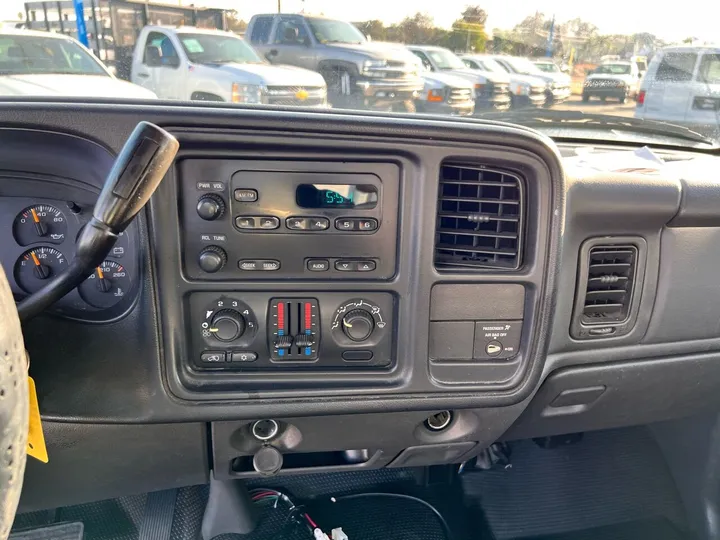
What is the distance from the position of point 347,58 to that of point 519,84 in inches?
22.8

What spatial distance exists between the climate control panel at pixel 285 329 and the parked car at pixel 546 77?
3.44 ft

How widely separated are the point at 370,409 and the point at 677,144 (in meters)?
1.43

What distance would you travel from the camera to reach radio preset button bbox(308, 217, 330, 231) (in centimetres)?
125

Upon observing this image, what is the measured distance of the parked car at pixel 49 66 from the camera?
1.75 metres

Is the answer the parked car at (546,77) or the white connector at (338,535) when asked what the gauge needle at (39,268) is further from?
the parked car at (546,77)

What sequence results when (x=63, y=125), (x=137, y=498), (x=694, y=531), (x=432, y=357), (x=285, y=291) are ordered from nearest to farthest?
(x=63, y=125) → (x=285, y=291) → (x=432, y=357) → (x=137, y=498) → (x=694, y=531)

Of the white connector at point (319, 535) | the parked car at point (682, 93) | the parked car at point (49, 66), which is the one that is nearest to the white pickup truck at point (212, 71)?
the parked car at point (49, 66)

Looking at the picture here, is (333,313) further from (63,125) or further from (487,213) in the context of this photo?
(63,125)

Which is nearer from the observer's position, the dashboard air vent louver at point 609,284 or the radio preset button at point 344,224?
the radio preset button at point 344,224

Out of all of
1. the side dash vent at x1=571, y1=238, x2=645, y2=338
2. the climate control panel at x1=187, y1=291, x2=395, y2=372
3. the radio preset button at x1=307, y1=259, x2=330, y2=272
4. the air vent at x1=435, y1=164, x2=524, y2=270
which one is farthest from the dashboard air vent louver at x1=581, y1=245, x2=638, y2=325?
the radio preset button at x1=307, y1=259, x2=330, y2=272

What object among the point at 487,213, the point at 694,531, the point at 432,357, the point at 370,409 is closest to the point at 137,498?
the point at 370,409

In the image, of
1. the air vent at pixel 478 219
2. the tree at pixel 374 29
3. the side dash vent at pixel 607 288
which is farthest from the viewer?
the tree at pixel 374 29

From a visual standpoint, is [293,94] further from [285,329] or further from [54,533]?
[54,533]

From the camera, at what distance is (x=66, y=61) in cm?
193
